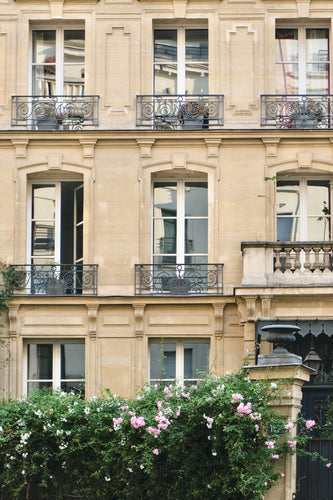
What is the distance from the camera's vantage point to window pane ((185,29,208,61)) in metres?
23.6

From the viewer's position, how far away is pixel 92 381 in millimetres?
22203

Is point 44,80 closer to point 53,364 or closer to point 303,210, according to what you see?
point 53,364

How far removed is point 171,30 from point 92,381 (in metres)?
7.77

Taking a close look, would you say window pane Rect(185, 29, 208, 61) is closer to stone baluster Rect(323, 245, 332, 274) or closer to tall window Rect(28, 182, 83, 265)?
tall window Rect(28, 182, 83, 265)

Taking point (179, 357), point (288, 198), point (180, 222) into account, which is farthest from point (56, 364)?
point (288, 198)

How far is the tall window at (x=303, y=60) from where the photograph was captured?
2348 cm

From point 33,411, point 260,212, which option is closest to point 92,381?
point 260,212

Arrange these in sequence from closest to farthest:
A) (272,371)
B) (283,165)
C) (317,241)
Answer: (272,371) → (317,241) → (283,165)

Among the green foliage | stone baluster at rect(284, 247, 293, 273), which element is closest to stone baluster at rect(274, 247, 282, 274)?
stone baluster at rect(284, 247, 293, 273)

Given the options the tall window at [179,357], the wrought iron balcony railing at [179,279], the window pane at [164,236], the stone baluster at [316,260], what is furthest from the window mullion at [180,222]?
the stone baluster at [316,260]

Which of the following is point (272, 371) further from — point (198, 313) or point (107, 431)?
point (198, 313)

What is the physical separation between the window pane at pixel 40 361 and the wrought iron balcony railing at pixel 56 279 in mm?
1140

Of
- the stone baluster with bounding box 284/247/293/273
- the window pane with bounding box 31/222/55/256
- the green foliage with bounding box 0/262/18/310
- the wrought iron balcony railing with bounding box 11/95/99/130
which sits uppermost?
the wrought iron balcony railing with bounding box 11/95/99/130

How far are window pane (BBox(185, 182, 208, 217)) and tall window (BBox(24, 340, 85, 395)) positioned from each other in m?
3.66
